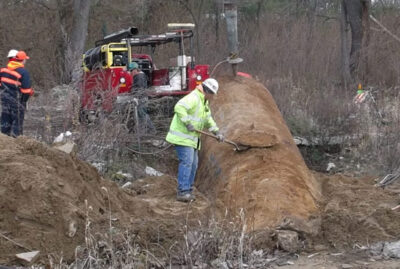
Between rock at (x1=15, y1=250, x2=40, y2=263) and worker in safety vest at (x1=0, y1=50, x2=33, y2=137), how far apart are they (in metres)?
4.90

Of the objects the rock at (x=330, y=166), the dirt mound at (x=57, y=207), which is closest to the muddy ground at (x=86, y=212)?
the dirt mound at (x=57, y=207)

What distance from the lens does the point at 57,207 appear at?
20.9 feet

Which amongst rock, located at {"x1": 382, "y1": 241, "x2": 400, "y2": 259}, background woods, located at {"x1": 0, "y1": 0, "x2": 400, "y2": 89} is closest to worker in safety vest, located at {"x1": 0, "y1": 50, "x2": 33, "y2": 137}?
background woods, located at {"x1": 0, "y1": 0, "x2": 400, "y2": 89}

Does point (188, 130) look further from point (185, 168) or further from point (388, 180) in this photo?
point (388, 180)

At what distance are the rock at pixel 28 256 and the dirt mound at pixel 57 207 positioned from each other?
8cm

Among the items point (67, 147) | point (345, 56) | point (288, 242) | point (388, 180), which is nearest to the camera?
point (288, 242)

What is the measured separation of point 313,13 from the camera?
29.3 meters

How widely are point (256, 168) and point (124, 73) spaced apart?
545 centimetres

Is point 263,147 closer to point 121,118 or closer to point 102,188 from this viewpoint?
point 102,188

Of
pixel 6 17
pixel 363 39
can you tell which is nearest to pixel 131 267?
pixel 363 39

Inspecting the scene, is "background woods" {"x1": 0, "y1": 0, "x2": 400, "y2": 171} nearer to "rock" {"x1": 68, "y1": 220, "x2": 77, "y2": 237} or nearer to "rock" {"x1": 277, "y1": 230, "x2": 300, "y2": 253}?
"rock" {"x1": 277, "y1": 230, "x2": 300, "y2": 253}

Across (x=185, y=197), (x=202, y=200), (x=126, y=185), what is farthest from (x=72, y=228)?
(x=126, y=185)

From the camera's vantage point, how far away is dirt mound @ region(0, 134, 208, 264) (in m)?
6.07

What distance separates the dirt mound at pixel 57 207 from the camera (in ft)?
19.9
